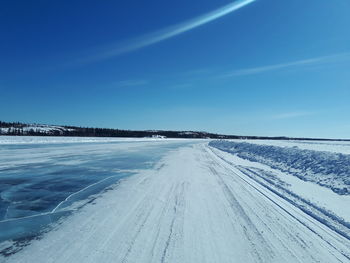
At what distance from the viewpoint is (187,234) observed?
4.26m

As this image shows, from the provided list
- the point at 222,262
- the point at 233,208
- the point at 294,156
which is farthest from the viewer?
the point at 294,156

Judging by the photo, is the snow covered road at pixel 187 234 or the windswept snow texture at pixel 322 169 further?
the windswept snow texture at pixel 322 169

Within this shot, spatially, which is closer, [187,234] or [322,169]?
[187,234]

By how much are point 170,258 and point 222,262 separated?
2.11ft

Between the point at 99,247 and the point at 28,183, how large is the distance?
5.67m

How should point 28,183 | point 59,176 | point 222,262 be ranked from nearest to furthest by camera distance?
point 222,262 → point 28,183 → point 59,176

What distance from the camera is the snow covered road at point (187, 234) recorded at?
3.52m

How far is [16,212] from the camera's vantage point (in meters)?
5.22

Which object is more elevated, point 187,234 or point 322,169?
point 322,169

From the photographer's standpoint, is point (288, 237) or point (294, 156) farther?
point (294, 156)

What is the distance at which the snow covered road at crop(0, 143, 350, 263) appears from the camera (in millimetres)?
3518

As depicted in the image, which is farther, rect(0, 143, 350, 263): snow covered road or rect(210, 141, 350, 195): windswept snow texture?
rect(210, 141, 350, 195): windswept snow texture

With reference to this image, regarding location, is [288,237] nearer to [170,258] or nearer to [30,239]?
[170,258]

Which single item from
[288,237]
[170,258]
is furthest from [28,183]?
[288,237]
